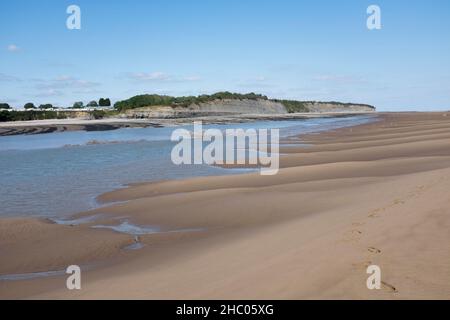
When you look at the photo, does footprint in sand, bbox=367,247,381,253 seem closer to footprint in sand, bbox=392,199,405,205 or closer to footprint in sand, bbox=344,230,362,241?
footprint in sand, bbox=344,230,362,241

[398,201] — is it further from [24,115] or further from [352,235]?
[24,115]

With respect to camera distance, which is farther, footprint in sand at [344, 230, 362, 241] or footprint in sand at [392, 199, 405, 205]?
footprint in sand at [392, 199, 405, 205]

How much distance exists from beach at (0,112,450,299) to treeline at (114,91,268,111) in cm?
9433

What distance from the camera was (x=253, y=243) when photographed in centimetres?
724

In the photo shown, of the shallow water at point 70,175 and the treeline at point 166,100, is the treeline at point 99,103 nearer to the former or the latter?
the treeline at point 166,100

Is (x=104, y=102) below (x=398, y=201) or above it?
above

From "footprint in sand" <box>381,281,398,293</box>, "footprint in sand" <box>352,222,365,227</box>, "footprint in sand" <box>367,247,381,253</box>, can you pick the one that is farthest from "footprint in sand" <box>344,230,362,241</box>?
"footprint in sand" <box>381,281,398,293</box>

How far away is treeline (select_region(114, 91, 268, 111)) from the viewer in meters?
107

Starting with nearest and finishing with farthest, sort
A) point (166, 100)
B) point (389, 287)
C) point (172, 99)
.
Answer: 1. point (389, 287)
2. point (166, 100)
3. point (172, 99)

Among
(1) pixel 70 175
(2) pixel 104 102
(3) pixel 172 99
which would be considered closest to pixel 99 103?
(2) pixel 104 102

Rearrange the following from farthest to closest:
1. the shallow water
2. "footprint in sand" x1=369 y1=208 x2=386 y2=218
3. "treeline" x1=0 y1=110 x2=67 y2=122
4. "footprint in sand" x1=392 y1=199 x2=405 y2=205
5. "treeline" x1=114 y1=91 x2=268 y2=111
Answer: "treeline" x1=114 y1=91 x2=268 y2=111
"treeline" x1=0 y1=110 x2=67 y2=122
the shallow water
"footprint in sand" x1=392 y1=199 x2=405 y2=205
"footprint in sand" x1=369 y1=208 x2=386 y2=218

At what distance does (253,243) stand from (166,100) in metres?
109

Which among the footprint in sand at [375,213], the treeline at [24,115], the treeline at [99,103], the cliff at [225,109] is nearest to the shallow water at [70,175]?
the footprint in sand at [375,213]
